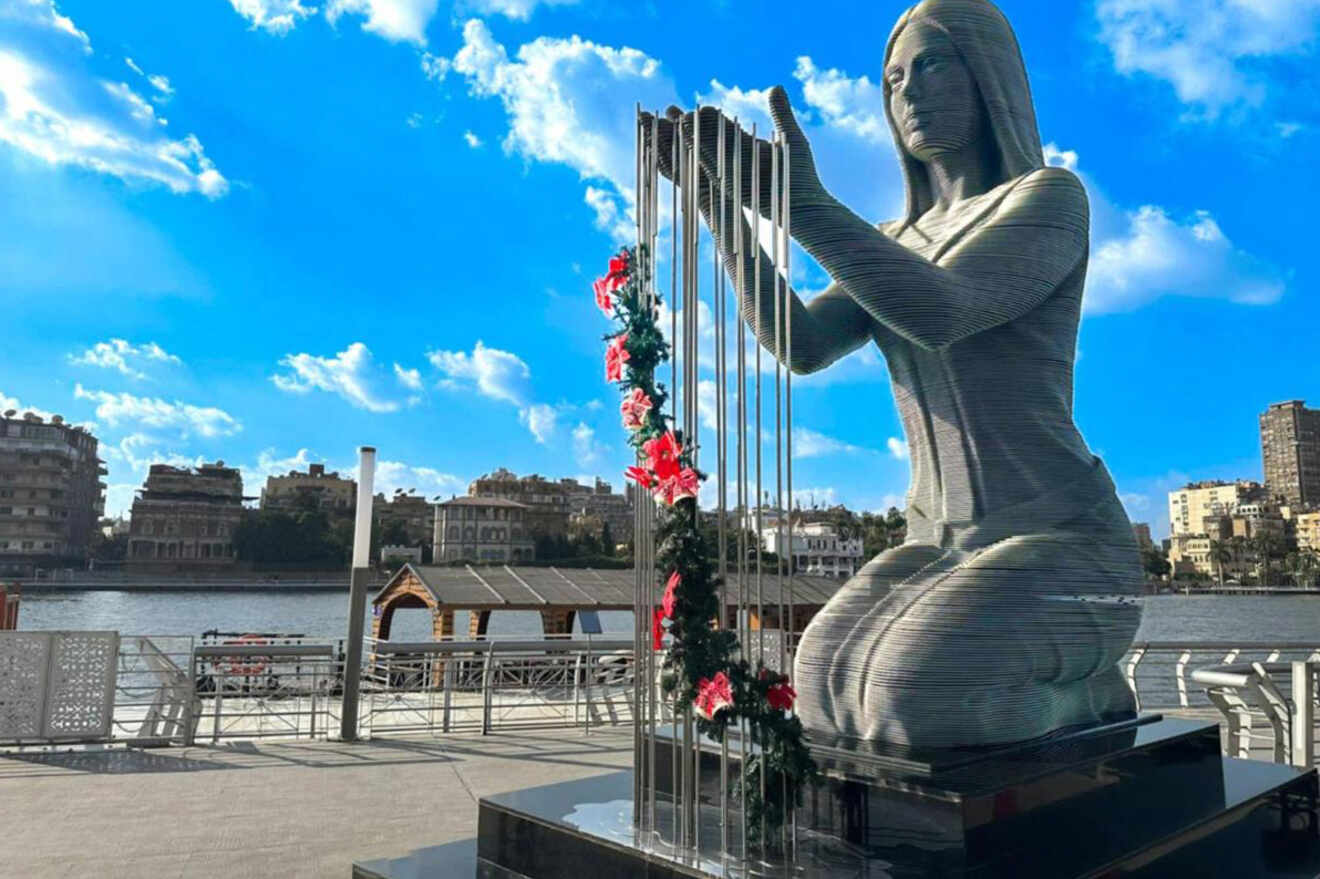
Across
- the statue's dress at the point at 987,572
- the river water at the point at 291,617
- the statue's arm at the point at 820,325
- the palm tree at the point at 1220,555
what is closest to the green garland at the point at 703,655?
the statue's dress at the point at 987,572

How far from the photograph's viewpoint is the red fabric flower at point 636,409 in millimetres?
2809

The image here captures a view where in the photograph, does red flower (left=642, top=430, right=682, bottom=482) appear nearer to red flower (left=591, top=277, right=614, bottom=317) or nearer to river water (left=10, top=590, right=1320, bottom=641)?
red flower (left=591, top=277, right=614, bottom=317)

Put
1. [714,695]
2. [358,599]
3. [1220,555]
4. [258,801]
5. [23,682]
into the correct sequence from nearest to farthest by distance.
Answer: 1. [714,695]
2. [258,801]
3. [23,682]
4. [358,599]
5. [1220,555]

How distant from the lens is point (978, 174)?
3.84 metres

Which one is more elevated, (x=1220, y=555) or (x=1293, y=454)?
(x=1293, y=454)

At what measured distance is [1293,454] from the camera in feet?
304

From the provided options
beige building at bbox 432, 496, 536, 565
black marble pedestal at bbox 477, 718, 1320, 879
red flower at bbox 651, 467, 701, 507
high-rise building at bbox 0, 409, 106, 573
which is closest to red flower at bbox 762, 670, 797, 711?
black marble pedestal at bbox 477, 718, 1320, 879

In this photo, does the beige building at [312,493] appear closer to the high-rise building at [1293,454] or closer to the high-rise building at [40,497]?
the high-rise building at [40,497]

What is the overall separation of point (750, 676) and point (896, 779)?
571 mm

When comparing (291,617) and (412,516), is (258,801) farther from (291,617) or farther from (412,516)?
(412,516)

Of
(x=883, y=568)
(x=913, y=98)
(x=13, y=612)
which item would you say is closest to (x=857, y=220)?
(x=913, y=98)

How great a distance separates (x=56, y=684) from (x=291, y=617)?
2893cm

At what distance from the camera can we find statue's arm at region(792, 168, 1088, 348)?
3.03m

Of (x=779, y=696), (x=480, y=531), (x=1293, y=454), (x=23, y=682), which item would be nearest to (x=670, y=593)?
(x=779, y=696)
